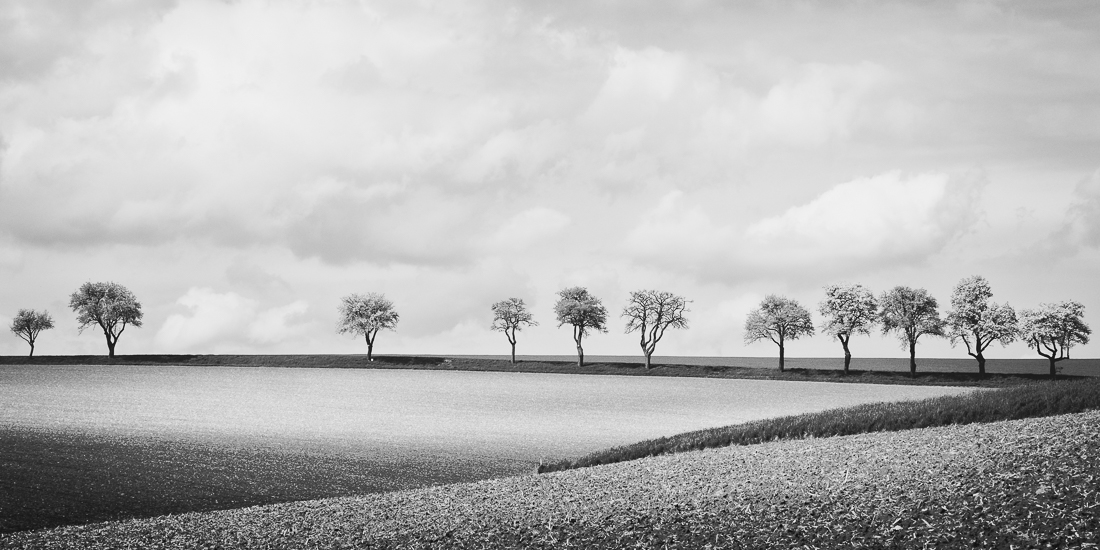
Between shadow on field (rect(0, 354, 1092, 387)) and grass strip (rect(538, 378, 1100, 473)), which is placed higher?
grass strip (rect(538, 378, 1100, 473))

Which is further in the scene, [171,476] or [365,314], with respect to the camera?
[365,314]

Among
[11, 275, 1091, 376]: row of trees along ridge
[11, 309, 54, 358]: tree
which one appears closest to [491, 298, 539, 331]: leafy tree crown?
[11, 275, 1091, 376]: row of trees along ridge

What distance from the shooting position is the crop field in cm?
1842

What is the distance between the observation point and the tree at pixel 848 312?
283ft

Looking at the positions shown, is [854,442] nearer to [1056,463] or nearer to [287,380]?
[1056,463]

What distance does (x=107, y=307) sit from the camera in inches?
4247

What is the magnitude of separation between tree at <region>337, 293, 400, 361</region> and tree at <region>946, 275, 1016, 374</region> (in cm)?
7231

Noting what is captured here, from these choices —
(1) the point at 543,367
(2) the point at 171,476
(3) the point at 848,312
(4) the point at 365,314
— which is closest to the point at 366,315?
(4) the point at 365,314

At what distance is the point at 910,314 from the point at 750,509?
81.7 metres

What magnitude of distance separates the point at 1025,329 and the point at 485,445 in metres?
74.6

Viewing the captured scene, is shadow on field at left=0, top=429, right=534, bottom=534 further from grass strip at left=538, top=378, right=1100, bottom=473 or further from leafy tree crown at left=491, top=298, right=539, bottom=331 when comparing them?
leafy tree crown at left=491, top=298, right=539, bottom=331

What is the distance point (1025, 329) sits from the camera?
3182 inches

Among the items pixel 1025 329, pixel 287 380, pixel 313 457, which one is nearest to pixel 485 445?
pixel 313 457

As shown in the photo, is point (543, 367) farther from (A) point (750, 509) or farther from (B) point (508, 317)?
(A) point (750, 509)
